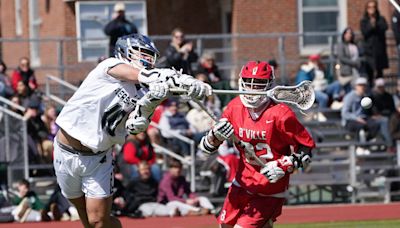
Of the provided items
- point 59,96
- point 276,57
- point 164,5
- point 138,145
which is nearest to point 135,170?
point 138,145

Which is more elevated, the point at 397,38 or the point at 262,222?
the point at 397,38

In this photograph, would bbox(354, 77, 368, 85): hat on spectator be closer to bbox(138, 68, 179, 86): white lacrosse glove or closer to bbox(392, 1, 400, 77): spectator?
A: bbox(392, 1, 400, 77): spectator

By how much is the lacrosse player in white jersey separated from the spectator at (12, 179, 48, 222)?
→ 6.55m

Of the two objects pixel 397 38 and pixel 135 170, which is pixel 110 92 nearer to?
pixel 135 170

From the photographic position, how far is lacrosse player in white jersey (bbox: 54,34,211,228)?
906cm

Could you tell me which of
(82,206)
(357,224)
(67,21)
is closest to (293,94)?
(82,206)

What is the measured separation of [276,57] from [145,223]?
6.55 m

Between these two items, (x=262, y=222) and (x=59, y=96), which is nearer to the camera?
(x=262, y=222)

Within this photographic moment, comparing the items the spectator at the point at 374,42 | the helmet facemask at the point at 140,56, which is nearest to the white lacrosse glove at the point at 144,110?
the helmet facemask at the point at 140,56

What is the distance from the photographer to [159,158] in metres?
18.1

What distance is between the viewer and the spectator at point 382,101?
1916 centimetres

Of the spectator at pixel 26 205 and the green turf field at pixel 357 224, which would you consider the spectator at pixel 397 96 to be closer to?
the green turf field at pixel 357 224

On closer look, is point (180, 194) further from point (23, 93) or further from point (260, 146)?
point (260, 146)

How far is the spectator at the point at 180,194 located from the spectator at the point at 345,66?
436 cm
